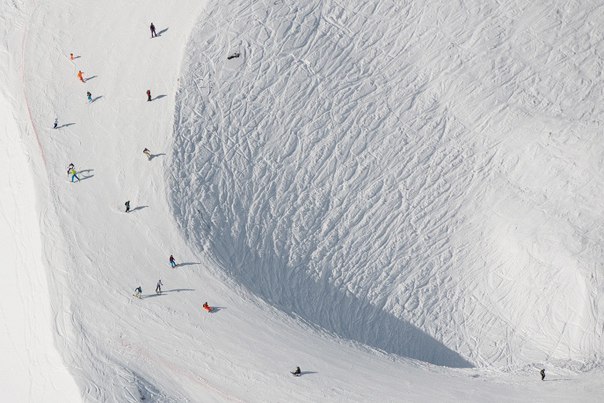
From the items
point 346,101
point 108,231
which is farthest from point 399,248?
point 108,231

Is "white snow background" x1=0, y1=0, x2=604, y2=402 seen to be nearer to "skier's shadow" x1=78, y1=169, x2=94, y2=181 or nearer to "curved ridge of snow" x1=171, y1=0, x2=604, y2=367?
"curved ridge of snow" x1=171, y1=0, x2=604, y2=367

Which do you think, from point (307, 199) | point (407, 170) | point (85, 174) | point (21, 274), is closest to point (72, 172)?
point (85, 174)

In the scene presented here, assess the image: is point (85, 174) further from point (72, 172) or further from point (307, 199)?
point (307, 199)

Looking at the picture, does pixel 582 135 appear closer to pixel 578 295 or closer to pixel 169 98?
pixel 578 295

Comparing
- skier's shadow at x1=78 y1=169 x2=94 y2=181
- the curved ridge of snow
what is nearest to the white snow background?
the curved ridge of snow

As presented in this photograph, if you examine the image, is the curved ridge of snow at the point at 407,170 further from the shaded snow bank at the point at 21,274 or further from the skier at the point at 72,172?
the shaded snow bank at the point at 21,274
